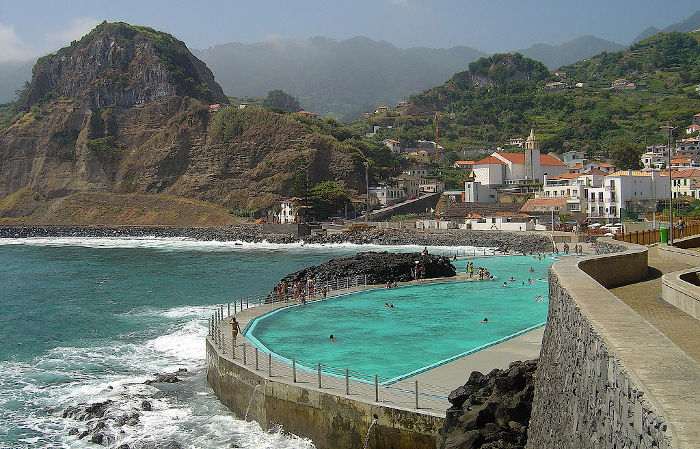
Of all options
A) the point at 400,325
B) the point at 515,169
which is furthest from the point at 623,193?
the point at 400,325

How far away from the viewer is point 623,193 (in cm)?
6675

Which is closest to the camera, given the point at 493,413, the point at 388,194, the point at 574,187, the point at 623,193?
the point at 493,413

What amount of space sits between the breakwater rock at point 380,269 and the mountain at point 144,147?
62182 millimetres

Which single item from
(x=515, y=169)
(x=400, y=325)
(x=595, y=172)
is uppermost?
(x=515, y=169)

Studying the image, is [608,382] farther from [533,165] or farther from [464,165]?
[464,165]

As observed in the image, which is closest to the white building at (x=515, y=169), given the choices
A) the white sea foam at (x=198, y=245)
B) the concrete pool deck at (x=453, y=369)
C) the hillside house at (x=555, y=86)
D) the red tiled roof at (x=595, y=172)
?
the red tiled roof at (x=595, y=172)

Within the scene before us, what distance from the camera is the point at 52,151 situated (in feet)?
384

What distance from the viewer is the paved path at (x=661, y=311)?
8.06 metres

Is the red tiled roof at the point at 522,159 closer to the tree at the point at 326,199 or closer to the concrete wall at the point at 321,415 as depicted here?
the tree at the point at 326,199

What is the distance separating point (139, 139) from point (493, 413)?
113524 mm

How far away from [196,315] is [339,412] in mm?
18337

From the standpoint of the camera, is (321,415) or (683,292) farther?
(321,415)

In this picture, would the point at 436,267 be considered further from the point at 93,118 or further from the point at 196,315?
the point at 93,118

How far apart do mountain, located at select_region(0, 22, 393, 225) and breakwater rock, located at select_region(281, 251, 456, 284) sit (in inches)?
2448
